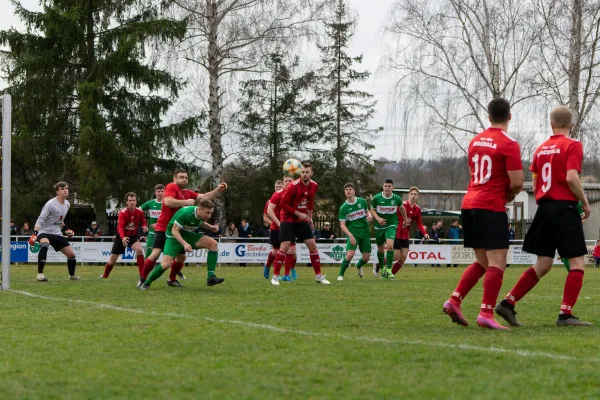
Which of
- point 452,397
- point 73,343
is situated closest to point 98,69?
point 73,343

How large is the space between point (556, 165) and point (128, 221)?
504 inches

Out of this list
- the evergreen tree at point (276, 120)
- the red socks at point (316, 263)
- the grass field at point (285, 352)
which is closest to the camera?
the grass field at point (285, 352)

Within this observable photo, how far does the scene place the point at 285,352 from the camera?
22.7ft

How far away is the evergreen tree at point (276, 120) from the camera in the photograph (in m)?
45.3

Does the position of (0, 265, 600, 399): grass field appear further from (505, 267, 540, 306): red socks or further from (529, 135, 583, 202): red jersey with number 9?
(529, 135, 583, 202): red jersey with number 9

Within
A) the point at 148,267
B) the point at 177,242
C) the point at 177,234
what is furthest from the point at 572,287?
the point at 148,267

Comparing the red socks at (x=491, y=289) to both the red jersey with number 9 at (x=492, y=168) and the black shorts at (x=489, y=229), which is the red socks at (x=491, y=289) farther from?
the red jersey with number 9 at (x=492, y=168)

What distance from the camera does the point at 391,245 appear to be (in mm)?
20031

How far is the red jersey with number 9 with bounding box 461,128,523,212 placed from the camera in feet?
28.0

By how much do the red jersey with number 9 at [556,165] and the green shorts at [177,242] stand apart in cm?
704

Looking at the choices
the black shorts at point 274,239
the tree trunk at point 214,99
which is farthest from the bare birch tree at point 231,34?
the black shorts at point 274,239

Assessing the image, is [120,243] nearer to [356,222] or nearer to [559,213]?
[356,222]

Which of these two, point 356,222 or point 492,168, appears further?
point 356,222

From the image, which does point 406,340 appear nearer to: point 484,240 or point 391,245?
point 484,240
